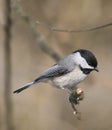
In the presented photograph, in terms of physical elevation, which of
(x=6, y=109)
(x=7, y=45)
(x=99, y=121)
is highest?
(x=7, y=45)

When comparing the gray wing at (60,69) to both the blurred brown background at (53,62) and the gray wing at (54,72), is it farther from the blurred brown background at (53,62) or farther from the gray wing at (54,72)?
the blurred brown background at (53,62)

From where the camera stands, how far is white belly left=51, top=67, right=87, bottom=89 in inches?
156

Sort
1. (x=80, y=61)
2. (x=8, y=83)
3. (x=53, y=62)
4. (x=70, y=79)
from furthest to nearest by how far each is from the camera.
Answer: (x=53, y=62) < (x=8, y=83) < (x=70, y=79) < (x=80, y=61)

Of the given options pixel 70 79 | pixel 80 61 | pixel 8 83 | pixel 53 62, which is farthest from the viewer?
pixel 53 62

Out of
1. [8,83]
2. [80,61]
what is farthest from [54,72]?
[8,83]

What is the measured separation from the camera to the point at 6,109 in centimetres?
473

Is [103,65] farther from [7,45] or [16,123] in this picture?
[7,45]

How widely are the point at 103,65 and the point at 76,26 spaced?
1.41ft

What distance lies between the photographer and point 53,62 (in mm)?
5703

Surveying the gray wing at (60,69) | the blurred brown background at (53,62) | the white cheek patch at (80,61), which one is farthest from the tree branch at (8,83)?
the white cheek patch at (80,61)

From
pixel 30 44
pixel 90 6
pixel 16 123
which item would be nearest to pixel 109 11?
pixel 90 6

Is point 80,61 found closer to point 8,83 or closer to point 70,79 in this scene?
point 70,79

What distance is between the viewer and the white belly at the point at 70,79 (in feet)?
13.0

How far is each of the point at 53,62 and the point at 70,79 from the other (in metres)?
1.69
